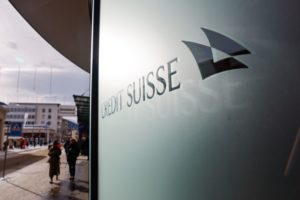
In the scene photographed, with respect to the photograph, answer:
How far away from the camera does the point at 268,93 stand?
0.70 m

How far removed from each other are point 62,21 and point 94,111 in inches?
198

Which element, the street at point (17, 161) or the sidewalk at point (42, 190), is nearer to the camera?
the sidewalk at point (42, 190)

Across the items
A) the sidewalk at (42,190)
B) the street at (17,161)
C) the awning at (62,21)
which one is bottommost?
the sidewalk at (42,190)

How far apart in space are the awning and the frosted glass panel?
5083 millimetres

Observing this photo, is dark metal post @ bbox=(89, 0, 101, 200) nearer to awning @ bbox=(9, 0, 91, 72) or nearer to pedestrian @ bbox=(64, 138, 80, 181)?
awning @ bbox=(9, 0, 91, 72)

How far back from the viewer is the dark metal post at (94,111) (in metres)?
2.71

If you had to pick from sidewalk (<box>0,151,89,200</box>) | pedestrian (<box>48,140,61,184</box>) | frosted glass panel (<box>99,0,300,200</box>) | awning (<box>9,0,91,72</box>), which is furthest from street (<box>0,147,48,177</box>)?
frosted glass panel (<box>99,0,300,200</box>)

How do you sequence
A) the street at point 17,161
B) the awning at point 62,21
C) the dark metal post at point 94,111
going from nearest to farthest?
1. the dark metal post at point 94,111
2. the awning at point 62,21
3. the street at point 17,161

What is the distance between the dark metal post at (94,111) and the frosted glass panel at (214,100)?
1.11 meters

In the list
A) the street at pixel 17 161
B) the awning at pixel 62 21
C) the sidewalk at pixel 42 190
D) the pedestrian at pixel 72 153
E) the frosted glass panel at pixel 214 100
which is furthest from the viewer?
the street at pixel 17 161

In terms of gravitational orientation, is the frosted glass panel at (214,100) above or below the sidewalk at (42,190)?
above

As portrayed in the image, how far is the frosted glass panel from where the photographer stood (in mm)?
667

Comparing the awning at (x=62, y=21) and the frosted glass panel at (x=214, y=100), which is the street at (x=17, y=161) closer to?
the awning at (x=62, y=21)

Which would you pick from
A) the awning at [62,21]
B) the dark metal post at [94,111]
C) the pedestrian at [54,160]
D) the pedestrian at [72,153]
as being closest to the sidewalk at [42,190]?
the pedestrian at [54,160]
